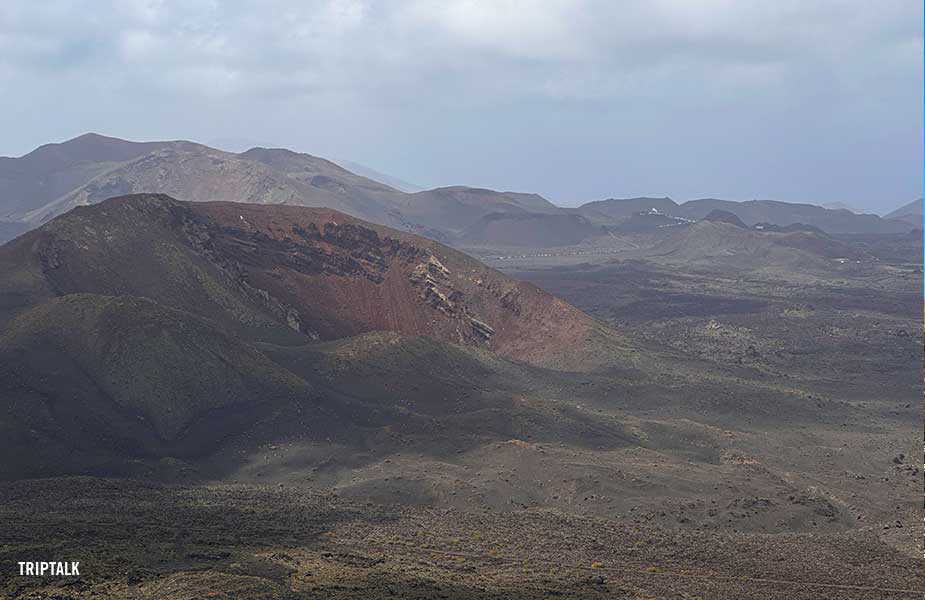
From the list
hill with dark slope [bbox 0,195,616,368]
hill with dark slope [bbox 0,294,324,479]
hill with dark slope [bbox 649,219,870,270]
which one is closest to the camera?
hill with dark slope [bbox 0,294,324,479]

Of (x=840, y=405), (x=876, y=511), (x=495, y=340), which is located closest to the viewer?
(x=876, y=511)

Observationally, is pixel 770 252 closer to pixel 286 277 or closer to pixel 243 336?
pixel 286 277

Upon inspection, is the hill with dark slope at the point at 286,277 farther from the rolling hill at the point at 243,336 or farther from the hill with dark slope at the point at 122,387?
the hill with dark slope at the point at 122,387

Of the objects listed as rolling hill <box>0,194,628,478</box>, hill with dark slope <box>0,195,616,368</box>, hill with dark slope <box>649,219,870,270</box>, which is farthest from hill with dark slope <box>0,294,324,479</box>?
hill with dark slope <box>649,219,870,270</box>

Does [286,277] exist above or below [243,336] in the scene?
above

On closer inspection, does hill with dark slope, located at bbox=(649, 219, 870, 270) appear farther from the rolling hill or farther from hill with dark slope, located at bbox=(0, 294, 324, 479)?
hill with dark slope, located at bbox=(0, 294, 324, 479)

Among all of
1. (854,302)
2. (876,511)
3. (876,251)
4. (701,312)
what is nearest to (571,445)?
(876,511)

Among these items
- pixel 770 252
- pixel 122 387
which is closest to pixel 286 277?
pixel 122 387

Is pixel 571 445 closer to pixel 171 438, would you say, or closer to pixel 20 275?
pixel 171 438

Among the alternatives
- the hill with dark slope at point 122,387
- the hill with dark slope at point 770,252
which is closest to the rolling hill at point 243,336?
the hill with dark slope at point 122,387
